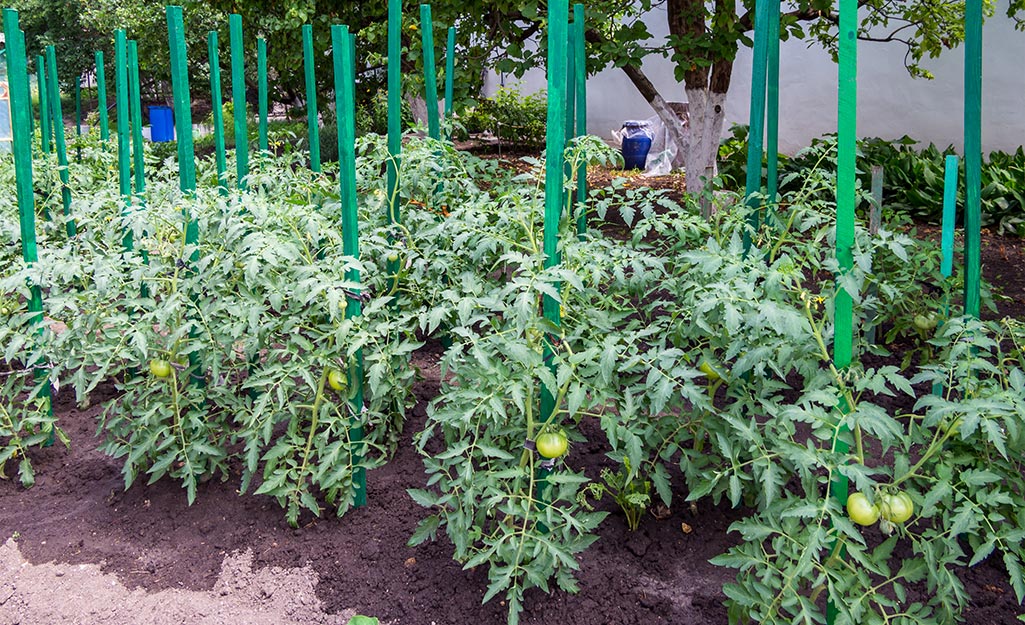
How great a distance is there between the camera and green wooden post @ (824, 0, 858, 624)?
5.82ft

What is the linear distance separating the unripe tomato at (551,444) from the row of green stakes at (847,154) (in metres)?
0.61

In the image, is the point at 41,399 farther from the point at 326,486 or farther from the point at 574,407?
the point at 574,407

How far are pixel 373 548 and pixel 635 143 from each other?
8.22 meters

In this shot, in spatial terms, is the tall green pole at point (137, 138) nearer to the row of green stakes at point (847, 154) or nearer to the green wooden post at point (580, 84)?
the green wooden post at point (580, 84)

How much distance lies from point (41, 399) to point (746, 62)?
9.08 metres

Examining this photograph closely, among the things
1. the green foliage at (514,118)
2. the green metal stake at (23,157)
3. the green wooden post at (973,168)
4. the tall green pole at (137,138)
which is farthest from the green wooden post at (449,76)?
the green foliage at (514,118)

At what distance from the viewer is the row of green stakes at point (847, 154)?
5.87 feet

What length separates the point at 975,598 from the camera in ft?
7.15

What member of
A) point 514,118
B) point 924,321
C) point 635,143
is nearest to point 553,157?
point 924,321

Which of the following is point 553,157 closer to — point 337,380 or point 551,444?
point 551,444

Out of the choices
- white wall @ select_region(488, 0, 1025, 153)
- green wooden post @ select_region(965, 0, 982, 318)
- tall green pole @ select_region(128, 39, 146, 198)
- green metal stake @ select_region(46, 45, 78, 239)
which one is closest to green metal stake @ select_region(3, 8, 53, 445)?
tall green pole @ select_region(128, 39, 146, 198)

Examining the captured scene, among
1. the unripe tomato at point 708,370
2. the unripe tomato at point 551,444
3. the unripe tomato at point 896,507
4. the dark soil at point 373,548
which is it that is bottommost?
the dark soil at point 373,548

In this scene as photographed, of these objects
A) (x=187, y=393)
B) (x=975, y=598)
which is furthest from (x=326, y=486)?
(x=975, y=598)

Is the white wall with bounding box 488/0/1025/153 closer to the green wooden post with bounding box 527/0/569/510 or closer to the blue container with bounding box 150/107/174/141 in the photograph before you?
the green wooden post with bounding box 527/0/569/510
